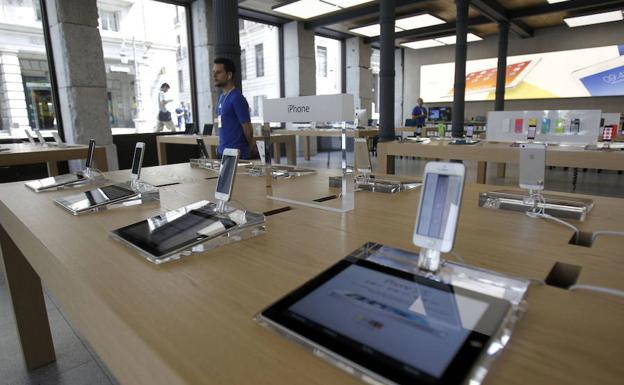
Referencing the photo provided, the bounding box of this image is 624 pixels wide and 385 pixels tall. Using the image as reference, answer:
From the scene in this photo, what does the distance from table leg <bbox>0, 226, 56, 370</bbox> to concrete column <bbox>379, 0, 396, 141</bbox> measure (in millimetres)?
4851

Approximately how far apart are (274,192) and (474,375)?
3.79 feet

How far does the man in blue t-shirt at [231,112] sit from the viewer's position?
8.98 ft

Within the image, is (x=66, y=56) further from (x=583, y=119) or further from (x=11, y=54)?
(x=583, y=119)

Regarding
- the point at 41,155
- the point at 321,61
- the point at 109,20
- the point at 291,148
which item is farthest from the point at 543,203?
the point at 321,61

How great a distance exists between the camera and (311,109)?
141 centimetres

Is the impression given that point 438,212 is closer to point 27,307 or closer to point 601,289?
point 601,289

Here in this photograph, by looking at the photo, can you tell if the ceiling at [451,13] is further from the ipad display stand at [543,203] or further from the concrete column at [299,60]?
the ipad display stand at [543,203]

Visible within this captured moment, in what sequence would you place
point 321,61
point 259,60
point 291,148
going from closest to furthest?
point 291,148 → point 259,60 → point 321,61

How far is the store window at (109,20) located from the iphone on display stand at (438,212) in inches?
261

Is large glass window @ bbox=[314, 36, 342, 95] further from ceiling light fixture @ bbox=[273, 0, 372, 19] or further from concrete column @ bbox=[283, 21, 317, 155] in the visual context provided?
ceiling light fixture @ bbox=[273, 0, 372, 19]

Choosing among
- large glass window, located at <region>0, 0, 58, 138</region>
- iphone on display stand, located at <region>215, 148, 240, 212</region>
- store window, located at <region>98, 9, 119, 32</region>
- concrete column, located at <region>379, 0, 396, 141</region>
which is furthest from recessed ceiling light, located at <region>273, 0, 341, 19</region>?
iphone on display stand, located at <region>215, 148, 240, 212</region>

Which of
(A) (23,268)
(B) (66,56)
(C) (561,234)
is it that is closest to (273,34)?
(B) (66,56)

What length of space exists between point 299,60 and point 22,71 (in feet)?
16.6

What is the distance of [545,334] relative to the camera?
549mm
